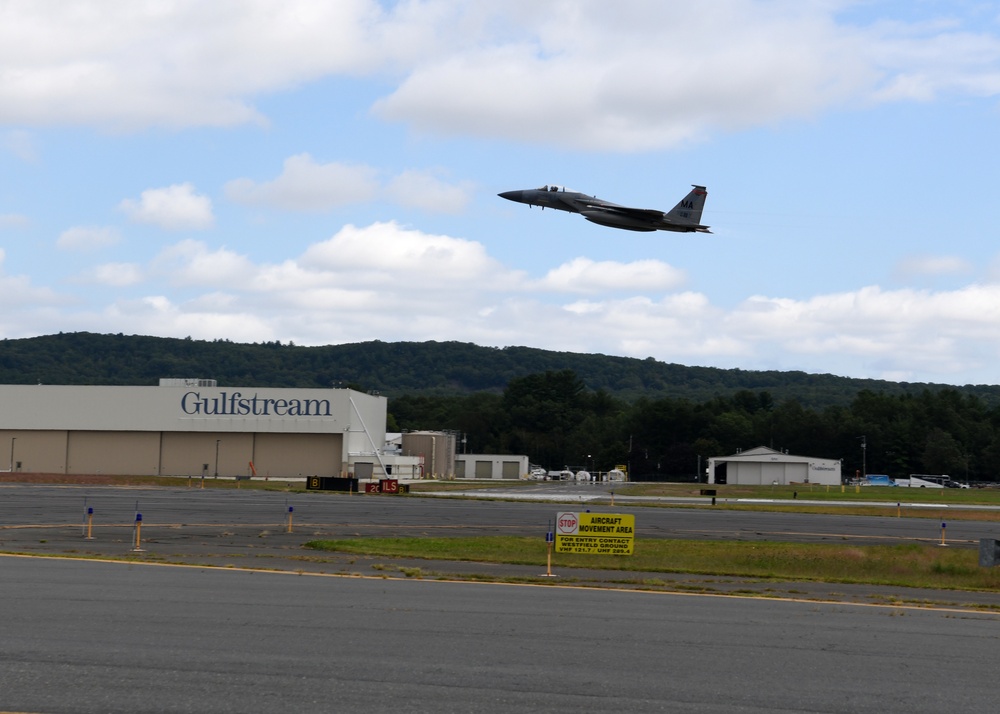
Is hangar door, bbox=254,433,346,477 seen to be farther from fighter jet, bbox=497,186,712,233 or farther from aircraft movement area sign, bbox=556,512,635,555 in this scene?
aircraft movement area sign, bbox=556,512,635,555

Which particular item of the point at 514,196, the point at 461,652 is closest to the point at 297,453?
the point at 514,196

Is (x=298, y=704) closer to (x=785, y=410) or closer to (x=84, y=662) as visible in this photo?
(x=84, y=662)

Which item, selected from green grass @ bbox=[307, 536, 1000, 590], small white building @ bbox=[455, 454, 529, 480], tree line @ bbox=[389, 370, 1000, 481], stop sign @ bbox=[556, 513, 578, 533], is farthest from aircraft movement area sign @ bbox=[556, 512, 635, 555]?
tree line @ bbox=[389, 370, 1000, 481]

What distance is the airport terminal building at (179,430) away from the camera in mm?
101375

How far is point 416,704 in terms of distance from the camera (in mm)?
10453

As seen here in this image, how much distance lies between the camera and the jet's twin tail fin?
51.8 metres

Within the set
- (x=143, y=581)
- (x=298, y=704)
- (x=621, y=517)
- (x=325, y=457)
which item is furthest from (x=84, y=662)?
(x=325, y=457)

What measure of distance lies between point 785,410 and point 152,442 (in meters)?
122

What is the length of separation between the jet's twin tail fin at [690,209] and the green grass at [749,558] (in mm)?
20281

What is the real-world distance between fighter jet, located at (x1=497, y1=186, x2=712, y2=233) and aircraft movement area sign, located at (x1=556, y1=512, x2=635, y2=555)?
2350 centimetres

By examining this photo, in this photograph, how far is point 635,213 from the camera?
2000 inches

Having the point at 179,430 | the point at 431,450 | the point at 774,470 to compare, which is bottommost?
the point at 774,470

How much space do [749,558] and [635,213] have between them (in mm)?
22891

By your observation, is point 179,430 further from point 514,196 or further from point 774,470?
point 774,470
